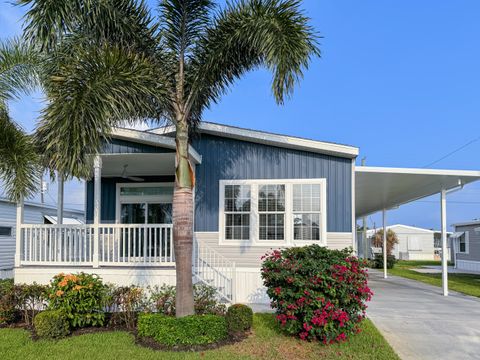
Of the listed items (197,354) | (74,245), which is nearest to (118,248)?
(74,245)

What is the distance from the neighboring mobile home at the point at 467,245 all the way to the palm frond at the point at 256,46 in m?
22.3

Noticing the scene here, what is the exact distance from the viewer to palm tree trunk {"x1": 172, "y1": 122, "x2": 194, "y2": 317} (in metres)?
6.60

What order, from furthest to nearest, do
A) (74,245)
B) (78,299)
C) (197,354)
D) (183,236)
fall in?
(74,245) < (78,299) < (183,236) < (197,354)

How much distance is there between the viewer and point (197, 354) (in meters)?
5.79

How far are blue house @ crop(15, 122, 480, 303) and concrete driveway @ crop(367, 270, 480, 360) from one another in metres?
1.82

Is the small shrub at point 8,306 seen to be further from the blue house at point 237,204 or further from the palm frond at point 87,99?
the palm frond at point 87,99

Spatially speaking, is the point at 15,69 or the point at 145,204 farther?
the point at 145,204

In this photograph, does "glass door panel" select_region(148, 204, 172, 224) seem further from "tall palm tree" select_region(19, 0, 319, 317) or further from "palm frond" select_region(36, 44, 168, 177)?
"palm frond" select_region(36, 44, 168, 177)

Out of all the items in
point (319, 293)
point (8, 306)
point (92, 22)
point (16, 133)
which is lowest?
point (8, 306)

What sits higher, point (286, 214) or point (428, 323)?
point (286, 214)

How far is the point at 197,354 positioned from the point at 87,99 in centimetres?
406

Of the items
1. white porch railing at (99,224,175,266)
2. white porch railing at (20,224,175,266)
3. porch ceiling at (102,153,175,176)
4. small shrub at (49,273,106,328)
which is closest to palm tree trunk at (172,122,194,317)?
small shrub at (49,273,106,328)

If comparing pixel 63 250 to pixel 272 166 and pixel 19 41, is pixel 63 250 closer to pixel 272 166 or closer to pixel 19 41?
pixel 19 41

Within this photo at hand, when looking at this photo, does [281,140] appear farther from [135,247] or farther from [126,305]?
[126,305]
